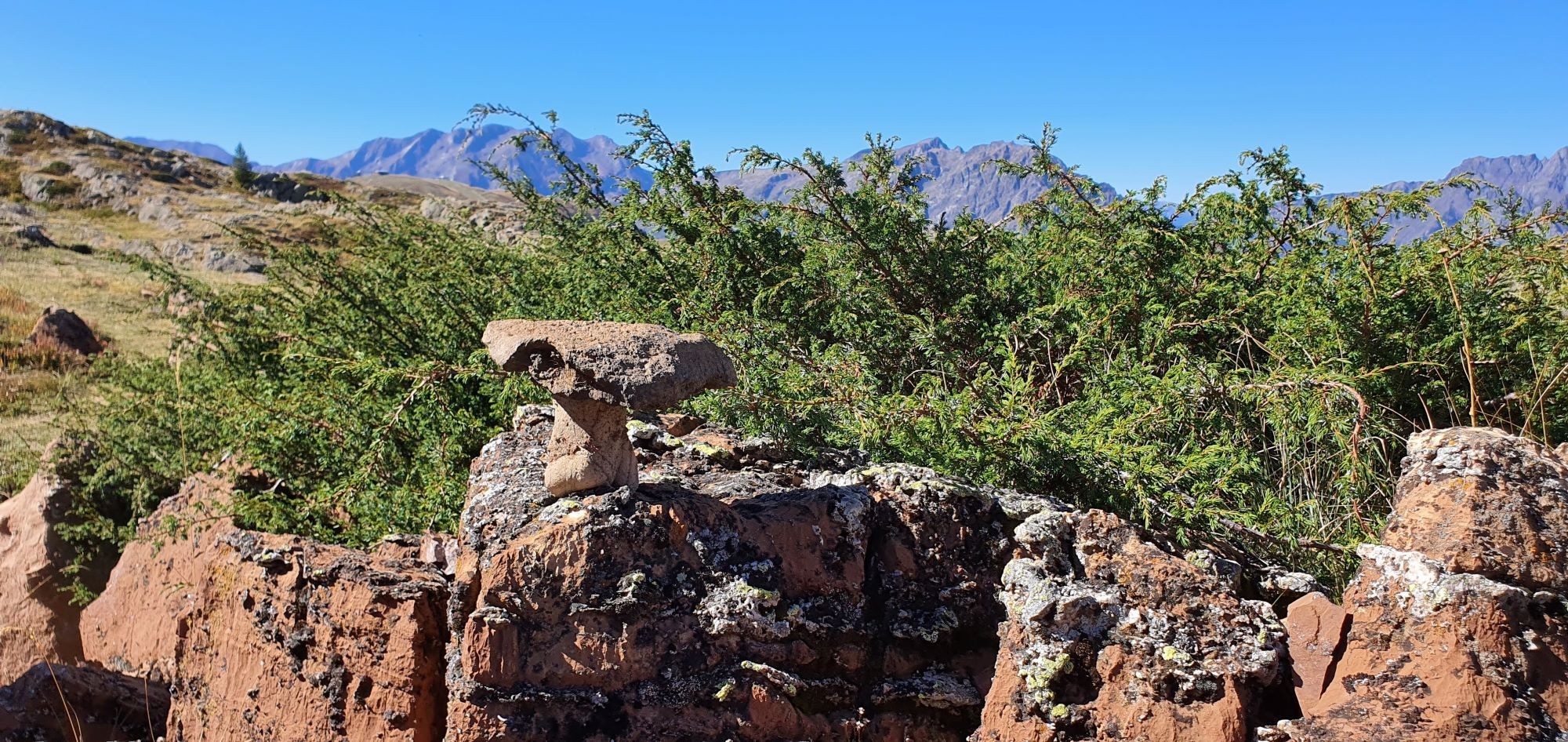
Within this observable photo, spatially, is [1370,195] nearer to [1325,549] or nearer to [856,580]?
[1325,549]

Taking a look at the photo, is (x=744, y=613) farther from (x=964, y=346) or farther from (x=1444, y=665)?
(x=964, y=346)

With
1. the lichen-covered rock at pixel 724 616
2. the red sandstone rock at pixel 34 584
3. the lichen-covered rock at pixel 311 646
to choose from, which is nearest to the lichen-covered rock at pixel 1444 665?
the lichen-covered rock at pixel 724 616

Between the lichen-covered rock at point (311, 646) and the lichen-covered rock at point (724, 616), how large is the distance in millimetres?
242

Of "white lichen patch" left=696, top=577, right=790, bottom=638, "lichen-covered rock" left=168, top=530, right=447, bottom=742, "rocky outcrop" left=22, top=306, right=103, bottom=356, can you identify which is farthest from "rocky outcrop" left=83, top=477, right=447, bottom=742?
"rocky outcrop" left=22, top=306, right=103, bottom=356

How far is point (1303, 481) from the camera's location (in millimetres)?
3207

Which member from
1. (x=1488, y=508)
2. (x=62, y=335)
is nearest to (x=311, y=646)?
(x=1488, y=508)

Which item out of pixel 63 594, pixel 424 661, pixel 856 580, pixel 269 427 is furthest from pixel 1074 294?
pixel 63 594

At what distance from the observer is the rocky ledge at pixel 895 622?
2.28m

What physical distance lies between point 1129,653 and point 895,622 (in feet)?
2.16

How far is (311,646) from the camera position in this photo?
3.10 m

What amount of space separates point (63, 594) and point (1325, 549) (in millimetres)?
6673

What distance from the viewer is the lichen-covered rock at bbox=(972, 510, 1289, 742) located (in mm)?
2340

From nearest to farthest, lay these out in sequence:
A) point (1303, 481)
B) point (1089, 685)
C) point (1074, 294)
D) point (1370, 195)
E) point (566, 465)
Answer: point (1089, 685) → point (566, 465) → point (1303, 481) → point (1370, 195) → point (1074, 294)

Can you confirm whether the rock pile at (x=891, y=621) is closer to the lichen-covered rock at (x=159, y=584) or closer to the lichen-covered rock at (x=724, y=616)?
the lichen-covered rock at (x=724, y=616)
